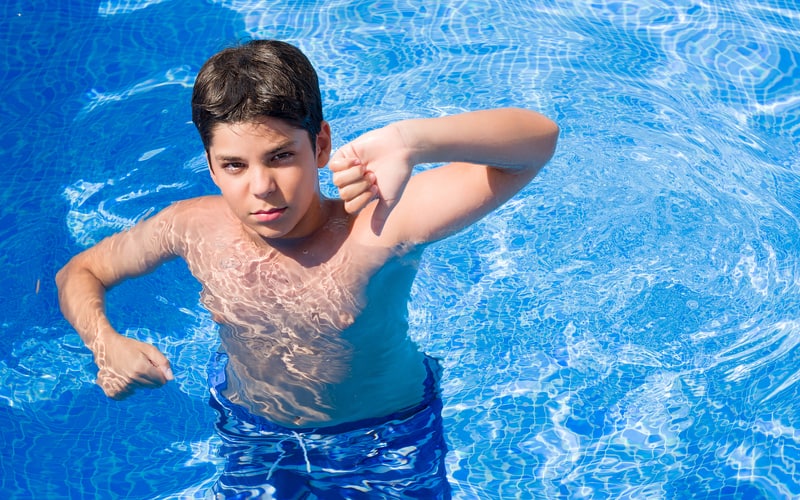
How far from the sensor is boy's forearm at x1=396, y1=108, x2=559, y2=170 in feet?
6.89

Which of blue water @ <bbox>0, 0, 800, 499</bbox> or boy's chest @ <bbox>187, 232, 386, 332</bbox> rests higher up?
boy's chest @ <bbox>187, 232, 386, 332</bbox>

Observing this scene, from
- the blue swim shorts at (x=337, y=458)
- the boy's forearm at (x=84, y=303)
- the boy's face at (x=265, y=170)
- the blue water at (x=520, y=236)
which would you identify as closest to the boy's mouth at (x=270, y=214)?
the boy's face at (x=265, y=170)

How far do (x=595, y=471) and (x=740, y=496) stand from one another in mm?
512

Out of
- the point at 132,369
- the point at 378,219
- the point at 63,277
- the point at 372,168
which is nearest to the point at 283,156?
the point at 378,219

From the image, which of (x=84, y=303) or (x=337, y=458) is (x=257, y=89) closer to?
(x=84, y=303)

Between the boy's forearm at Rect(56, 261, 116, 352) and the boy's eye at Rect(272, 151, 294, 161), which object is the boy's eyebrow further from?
Result: the boy's forearm at Rect(56, 261, 116, 352)

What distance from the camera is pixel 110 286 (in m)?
2.92

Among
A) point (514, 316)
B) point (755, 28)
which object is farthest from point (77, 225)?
point (755, 28)

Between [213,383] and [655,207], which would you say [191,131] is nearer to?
[213,383]

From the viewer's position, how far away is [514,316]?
149 inches

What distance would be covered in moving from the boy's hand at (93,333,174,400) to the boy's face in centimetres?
44

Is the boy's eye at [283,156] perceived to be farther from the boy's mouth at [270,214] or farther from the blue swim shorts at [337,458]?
the blue swim shorts at [337,458]

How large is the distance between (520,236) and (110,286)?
191cm

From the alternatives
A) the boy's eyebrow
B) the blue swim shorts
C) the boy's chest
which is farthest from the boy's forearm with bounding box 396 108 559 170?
the blue swim shorts
